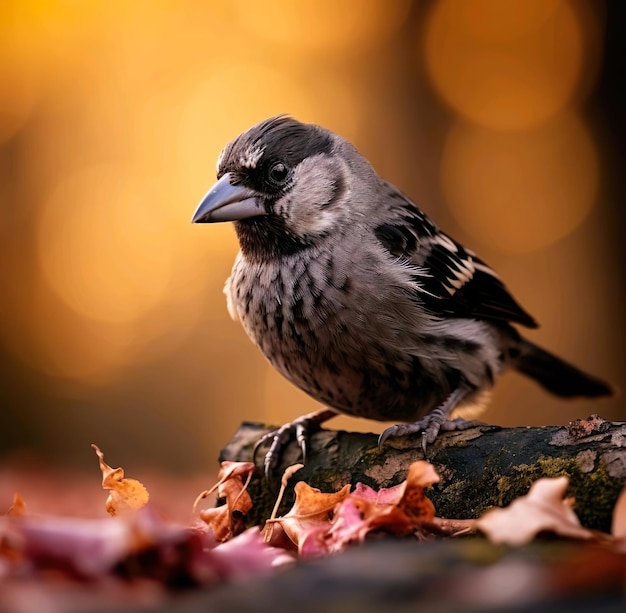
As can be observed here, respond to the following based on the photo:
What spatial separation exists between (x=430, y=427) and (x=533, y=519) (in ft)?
3.90

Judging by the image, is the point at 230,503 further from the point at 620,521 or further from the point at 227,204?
the point at 620,521

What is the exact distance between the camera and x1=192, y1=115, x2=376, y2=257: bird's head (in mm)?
3699

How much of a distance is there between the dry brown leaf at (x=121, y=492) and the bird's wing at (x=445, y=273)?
5.00 feet

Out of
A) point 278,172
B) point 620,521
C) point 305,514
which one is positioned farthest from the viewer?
point 278,172

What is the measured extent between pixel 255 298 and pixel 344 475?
919 mm

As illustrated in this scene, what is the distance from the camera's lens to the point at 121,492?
9.92ft

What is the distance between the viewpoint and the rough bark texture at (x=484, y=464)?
2682mm

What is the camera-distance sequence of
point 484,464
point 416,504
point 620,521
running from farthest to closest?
1. point 484,464
2. point 416,504
3. point 620,521

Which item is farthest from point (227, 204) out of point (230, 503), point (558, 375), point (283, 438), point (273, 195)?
point (558, 375)

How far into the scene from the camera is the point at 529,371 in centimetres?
493

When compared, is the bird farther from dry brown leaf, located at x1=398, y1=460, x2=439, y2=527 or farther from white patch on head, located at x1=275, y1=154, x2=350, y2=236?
dry brown leaf, located at x1=398, y1=460, x2=439, y2=527

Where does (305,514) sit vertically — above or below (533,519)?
above

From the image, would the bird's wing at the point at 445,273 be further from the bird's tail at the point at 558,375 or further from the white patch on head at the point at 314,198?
the bird's tail at the point at 558,375

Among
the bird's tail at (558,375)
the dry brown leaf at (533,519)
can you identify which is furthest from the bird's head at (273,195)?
the dry brown leaf at (533,519)
